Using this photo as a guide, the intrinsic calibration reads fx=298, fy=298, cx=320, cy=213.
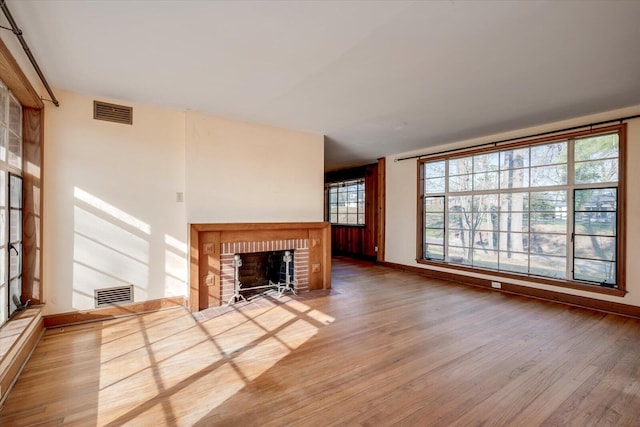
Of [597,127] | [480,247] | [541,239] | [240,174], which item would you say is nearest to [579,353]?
[541,239]

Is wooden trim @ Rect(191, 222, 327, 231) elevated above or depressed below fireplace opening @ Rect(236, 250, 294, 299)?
above

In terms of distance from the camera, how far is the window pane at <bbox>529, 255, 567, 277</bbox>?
417cm

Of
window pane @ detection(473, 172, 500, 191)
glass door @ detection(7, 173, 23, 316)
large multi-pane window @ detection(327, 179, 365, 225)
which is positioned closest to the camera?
glass door @ detection(7, 173, 23, 316)

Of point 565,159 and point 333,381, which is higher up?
point 565,159

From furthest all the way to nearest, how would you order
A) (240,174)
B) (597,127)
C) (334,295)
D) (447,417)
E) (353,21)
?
(334,295) < (240,174) < (597,127) < (353,21) < (447,417)

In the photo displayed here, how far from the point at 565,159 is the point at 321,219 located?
11.7 ft

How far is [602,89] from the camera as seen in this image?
3064 mm

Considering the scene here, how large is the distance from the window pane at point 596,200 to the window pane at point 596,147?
44 centimetres

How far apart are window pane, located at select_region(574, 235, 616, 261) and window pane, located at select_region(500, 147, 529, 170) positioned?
1268mm

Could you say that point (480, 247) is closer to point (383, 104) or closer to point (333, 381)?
point (383, 104)

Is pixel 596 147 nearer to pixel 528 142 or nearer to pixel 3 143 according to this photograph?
pixel 528 142

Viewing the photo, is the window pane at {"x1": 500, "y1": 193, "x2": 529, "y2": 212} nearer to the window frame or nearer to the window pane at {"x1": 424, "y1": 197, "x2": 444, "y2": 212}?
the window pane at {"x1": 424, "y1": 197, "x2": 444, "y2": 212}

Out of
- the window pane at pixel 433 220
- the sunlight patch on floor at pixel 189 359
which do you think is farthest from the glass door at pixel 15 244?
the window pane at pixel 433 220

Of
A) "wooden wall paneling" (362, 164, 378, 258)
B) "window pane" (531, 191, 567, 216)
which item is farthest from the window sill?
"wooden wall paneling" (362, 164, 378, 258)
